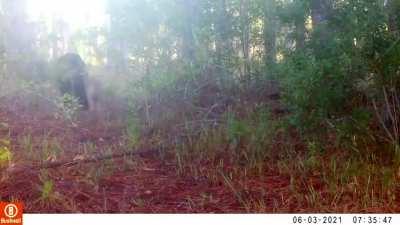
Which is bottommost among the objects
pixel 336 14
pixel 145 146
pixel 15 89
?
pixel 145 146

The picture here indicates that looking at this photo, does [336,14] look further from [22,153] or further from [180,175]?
[22,153]

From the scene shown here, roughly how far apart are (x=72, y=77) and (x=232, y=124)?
4792mm

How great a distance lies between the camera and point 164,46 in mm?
8297

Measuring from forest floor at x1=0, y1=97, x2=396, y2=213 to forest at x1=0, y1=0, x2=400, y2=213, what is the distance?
0.02m

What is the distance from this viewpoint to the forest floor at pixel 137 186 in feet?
14.0

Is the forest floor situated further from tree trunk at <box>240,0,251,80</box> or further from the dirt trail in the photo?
tree trunk at <box>240,0,251,80</box>

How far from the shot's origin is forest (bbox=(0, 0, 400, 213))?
4449 millimetres

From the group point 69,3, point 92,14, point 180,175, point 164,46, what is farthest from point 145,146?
point 92,14

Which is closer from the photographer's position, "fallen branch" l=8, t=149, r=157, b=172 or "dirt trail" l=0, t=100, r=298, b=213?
"dirt trail" l=0, t=100, r=298, b=213

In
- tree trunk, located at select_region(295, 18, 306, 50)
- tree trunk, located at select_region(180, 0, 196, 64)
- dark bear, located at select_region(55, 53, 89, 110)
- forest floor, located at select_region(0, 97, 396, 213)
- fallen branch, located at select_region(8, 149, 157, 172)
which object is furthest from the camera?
dark bear, located at select_region(55, 53, 89, 110)

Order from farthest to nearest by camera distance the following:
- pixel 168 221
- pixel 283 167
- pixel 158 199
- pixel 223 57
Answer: pixel 223 57, pixel 283 167, pixel 158 199, pixel 168 221

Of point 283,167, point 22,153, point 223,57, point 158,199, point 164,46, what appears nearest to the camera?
point 158,199

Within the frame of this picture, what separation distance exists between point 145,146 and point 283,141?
175 centimetres

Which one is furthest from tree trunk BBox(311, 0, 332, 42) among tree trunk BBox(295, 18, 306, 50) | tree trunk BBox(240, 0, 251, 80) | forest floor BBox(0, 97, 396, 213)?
tree trunk BBox(240, 0, 251, 80)
